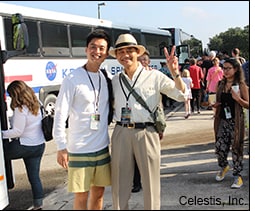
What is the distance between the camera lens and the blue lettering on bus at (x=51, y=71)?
341 inches

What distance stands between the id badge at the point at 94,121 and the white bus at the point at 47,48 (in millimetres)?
4958

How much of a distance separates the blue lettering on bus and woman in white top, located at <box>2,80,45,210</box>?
17.1 ft

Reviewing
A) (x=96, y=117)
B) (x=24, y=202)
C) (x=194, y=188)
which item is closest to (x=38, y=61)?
(x=24, y=202)

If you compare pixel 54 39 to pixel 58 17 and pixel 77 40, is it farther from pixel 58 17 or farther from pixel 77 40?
pixel 77 40

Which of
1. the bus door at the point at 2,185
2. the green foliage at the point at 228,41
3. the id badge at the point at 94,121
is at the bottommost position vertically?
the bus door at the point at 2,185

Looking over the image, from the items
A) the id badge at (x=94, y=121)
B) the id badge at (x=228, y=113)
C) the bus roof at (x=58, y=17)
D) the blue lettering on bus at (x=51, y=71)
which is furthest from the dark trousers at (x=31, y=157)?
the blue lettering on bus at (x=51, y=71)

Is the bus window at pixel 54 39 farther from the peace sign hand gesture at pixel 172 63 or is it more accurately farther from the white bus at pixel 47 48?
the peace sign hand gesture at pixel 172 63

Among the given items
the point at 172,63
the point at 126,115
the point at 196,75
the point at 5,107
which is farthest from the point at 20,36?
the point at 196,75

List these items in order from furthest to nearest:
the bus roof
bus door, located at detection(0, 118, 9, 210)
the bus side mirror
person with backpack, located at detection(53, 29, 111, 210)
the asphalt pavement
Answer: the bus roof → the bus side mirror → the asphalt pavement → bus door, located at detection(0, 118, 9, 210) → person with backpack, located at detection(53, 29, 111, 210)

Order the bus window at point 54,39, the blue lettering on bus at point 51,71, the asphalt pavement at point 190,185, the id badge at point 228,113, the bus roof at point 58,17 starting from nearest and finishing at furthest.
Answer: the asphalt pavement at point 190,185 → the id badge at point 228,113 → the bus roof at point 58,17 → the bus window at point 54,39 → the blue lettering on bus at point 51,71

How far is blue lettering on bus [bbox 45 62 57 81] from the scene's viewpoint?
341 inches

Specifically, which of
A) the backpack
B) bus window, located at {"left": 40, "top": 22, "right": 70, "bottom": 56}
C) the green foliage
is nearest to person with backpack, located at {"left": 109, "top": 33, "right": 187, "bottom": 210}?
the backpack

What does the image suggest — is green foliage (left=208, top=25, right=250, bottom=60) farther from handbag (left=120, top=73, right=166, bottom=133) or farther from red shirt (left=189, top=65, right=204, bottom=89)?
red shirt (left=189, top=65, right=204, bottom=89)

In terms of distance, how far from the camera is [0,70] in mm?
3230
